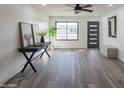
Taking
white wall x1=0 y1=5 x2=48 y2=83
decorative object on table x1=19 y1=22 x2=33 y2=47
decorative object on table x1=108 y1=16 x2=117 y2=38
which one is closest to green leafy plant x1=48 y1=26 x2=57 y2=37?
decorative object on table x1=108 y1=16 x2=117 y2=38

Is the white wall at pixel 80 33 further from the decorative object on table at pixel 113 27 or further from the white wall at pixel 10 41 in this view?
the white wall at pixel 10 41

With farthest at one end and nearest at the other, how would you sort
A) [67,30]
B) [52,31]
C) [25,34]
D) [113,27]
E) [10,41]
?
[67,30] < [52,31] < [113,27] < [25,34] < [10,41]

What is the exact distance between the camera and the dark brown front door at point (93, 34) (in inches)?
505

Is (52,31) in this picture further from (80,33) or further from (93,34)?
(93,34)

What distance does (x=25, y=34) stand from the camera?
611cm

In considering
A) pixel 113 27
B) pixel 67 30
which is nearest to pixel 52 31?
pixel 67 30

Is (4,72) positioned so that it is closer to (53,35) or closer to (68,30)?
(53,35)

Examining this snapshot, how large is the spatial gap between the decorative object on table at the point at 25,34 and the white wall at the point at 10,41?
0.63 feet

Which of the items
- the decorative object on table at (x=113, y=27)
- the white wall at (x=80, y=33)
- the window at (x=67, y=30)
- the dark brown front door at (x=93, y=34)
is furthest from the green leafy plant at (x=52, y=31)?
the decorative object on table at (x=113, y=27)

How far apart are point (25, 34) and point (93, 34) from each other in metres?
7.66

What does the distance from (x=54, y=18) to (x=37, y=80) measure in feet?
28.3

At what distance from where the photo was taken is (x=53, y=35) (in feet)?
39.4

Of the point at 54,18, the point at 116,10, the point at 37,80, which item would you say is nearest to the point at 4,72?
the point at 37,80
